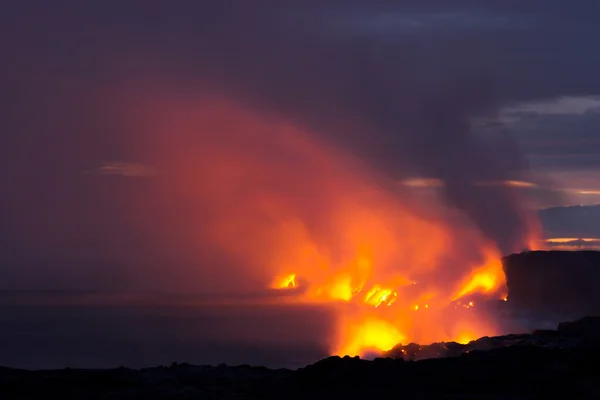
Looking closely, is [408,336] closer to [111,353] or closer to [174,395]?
[111,353]

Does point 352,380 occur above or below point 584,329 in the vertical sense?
below

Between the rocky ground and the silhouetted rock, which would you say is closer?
the rocky ground

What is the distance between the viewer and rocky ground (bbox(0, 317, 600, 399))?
44.9 m

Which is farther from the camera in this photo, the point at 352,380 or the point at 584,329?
the point at 584,329

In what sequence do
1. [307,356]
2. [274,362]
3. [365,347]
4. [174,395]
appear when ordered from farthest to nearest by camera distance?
[307,356]
[274,362]
[365,347]
[174,395]

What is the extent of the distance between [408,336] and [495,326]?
1440 cm

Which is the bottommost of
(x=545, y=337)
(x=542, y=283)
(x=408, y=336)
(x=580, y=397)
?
(x=580, y=397)

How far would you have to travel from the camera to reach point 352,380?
4906 cm

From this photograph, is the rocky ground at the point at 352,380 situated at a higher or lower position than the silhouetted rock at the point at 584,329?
lower

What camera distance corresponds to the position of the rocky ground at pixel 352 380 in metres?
44.9

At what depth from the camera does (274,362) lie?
164 meters

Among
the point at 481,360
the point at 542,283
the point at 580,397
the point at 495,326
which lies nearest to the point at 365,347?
the point at 495,326

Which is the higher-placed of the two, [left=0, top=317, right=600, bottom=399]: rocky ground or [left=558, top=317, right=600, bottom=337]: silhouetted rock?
[left=558, top=317, right=600, bottom=337]: silhouetted rock

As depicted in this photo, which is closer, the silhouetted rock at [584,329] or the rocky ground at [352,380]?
the rocky ground at [352,380]
